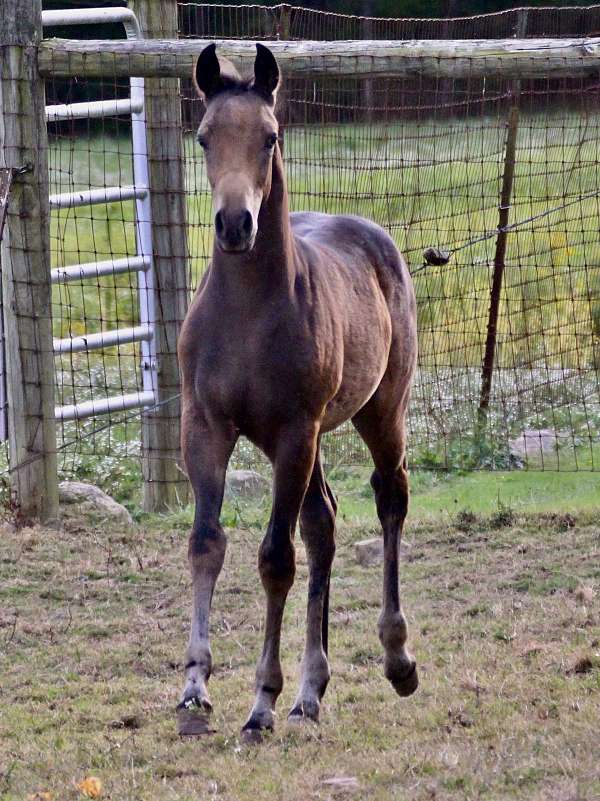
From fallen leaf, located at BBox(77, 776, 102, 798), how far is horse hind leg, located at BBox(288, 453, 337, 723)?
821 millimetres

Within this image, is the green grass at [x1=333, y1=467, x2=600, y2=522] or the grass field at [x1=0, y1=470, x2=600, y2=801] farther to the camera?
the green grass at [x1=333, y1=467, x2=600, y2=522]

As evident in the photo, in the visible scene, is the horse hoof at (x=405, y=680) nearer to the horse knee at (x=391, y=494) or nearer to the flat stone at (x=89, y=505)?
the horse knee at (x=391, y=494)

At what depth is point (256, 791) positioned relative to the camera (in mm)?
3900

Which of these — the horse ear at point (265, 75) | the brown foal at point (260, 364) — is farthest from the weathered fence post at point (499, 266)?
the horse ear at point (265, 75)

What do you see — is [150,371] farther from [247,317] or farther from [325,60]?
[247,317]

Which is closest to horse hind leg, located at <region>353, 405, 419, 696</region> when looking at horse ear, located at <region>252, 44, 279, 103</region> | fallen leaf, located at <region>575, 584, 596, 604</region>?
fallen leaf, located at <region>575, 584, 596, 604</region>

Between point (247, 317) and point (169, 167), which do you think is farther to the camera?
point (169, 167)

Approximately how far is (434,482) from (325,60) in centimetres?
294

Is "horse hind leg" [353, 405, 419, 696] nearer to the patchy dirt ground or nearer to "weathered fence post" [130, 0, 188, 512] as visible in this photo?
the patchy dirt ground

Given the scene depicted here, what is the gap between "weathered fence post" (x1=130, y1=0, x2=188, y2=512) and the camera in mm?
7664

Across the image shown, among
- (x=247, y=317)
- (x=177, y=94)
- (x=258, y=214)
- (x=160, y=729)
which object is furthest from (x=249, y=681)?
(x=177, y=94)

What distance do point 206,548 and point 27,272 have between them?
341 centimetres

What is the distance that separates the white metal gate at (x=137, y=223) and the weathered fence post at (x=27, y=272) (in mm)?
212

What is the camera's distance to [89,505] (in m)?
7.76
